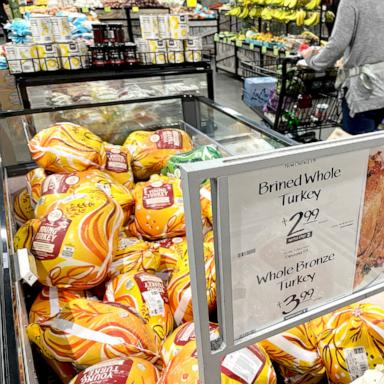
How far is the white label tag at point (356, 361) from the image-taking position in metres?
0.84

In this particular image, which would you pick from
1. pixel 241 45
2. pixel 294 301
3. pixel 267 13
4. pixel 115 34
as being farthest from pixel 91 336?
pixel 241 45

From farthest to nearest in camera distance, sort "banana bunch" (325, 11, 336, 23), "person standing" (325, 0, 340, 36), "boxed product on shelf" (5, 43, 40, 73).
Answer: "banana bunch" (325, 11, 336, 23), "person standing" (325, 0, 340, 36), "boxed product on shelf" (5, 43, 40, 73)

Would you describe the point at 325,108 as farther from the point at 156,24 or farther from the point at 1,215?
the point at 1,215

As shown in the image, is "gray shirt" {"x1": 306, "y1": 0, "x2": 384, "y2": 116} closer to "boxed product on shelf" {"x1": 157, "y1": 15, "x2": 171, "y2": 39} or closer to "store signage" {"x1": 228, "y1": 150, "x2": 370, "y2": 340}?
"boxed product on shelf" {"x1": 157, "y1": 15, "x2": 171, "y2": 39}

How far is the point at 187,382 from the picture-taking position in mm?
744

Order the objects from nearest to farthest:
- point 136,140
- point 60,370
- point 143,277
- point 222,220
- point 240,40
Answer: point 222,220 → point 60,370 → point 143,277 → point 136,140 → point 240,40

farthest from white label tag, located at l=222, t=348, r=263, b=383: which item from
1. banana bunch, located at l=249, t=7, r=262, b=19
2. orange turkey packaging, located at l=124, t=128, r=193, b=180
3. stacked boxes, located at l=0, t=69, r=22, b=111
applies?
banana bunch, located at l=249, t=7, r=262, b=19

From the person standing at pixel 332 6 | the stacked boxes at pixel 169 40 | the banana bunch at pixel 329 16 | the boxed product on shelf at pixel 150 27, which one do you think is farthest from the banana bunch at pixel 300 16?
the boxed product on shelf at pixel 150 27

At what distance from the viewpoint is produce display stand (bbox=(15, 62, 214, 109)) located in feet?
6.63

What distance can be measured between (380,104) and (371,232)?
2126 mm

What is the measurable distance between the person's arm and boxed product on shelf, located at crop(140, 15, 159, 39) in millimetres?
1054

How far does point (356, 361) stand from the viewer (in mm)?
845

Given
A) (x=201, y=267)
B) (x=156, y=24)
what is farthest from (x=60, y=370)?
(x=156, y=24)

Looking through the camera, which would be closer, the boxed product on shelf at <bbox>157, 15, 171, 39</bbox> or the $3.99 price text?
the $3.99 price text
